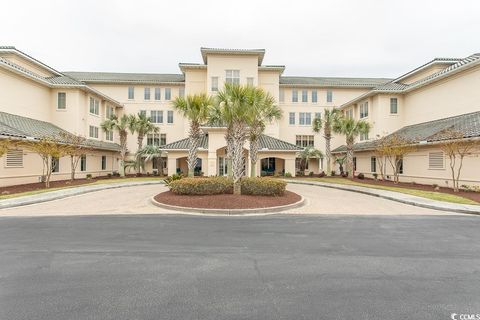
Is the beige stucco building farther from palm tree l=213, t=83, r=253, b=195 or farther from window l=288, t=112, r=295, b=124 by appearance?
palm tree l=213, t=83, r=253, b=195

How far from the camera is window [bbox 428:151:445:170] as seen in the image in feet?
74.4

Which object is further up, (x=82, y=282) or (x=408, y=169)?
(x=408, y=169)

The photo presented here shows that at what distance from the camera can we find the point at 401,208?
45.7 feet

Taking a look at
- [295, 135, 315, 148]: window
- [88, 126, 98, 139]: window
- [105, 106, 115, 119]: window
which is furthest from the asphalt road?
[295, 135, 315, 148]: window

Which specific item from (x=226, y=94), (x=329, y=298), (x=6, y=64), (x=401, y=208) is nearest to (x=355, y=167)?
(x=401, y=208)

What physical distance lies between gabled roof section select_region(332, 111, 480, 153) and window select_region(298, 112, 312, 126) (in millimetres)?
11927

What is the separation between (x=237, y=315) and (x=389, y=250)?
5.21 metres

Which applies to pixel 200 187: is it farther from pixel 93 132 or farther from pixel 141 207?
pixel 93 132

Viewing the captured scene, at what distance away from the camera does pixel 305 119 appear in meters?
41.5

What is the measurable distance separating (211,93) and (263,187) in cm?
2320

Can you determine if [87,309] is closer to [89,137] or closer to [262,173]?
[262,173]

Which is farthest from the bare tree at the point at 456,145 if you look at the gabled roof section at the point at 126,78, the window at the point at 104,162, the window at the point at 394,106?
the window at the point at 104,162

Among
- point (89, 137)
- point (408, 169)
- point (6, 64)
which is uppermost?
point (6, 64)

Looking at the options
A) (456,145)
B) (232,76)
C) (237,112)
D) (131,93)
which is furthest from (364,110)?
(131,93)
